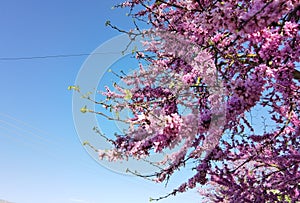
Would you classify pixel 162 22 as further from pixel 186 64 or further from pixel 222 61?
pixel 222 61

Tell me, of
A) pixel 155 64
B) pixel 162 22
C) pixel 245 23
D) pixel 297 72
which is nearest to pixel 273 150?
pixel 297 72

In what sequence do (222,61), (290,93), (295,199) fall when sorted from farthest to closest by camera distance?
(295,199) → (222,61) → (290,93)

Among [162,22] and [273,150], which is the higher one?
[162,22]

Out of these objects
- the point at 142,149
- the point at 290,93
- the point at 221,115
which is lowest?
the point at 142,149

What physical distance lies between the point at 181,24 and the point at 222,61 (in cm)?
83

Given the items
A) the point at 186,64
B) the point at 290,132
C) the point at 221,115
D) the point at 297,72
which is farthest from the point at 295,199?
the point at 221,115

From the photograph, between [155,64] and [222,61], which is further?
[155,64]

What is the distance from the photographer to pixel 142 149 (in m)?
2.72

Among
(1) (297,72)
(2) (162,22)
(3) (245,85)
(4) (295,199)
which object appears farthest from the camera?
(4) (295,199)

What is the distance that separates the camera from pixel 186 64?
425 cm

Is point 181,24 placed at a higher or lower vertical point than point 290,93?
higher

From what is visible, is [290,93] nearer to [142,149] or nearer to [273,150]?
[142,149]

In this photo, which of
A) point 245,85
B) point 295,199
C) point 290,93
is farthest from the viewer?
point 295,199

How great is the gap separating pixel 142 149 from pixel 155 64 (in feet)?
8.59
